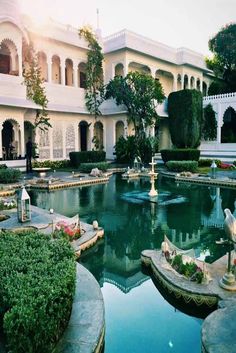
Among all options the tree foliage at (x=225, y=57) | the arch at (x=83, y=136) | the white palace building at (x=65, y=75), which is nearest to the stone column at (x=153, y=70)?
the white palace building at (x=65, y=75)

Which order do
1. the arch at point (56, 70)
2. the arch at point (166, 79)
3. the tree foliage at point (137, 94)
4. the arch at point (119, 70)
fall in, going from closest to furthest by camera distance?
the tree foliage at point (137, 94) < the arch at point (56, 70) < the arch at point (119, 70) < the arch at point (166, 79)

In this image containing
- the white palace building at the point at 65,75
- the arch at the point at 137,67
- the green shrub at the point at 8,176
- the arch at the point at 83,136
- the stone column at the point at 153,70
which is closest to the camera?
the green shrub at the point at 8,176

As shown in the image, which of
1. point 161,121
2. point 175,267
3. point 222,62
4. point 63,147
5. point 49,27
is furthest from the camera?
point 222,62

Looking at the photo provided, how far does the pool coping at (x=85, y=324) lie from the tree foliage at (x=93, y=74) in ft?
70.1

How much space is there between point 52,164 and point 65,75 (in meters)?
8.12

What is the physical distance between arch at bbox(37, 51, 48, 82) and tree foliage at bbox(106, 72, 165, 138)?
466 centimetres

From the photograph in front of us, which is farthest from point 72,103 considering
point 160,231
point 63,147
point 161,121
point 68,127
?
point 160,231

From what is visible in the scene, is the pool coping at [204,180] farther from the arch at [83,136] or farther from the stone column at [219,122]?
the stone column at [219,122]

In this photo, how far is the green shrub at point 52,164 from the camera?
21.1m

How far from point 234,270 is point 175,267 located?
980 millimetres

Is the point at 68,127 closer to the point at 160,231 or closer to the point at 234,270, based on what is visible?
the point at 160,231

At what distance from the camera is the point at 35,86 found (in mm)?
20719

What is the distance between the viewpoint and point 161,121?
30.1 meters

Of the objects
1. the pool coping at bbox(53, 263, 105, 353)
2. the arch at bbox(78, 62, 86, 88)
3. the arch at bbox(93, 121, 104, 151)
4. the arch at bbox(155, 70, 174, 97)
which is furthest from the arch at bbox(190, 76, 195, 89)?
the pool coping at bbox(53, 263, 105, 353)
